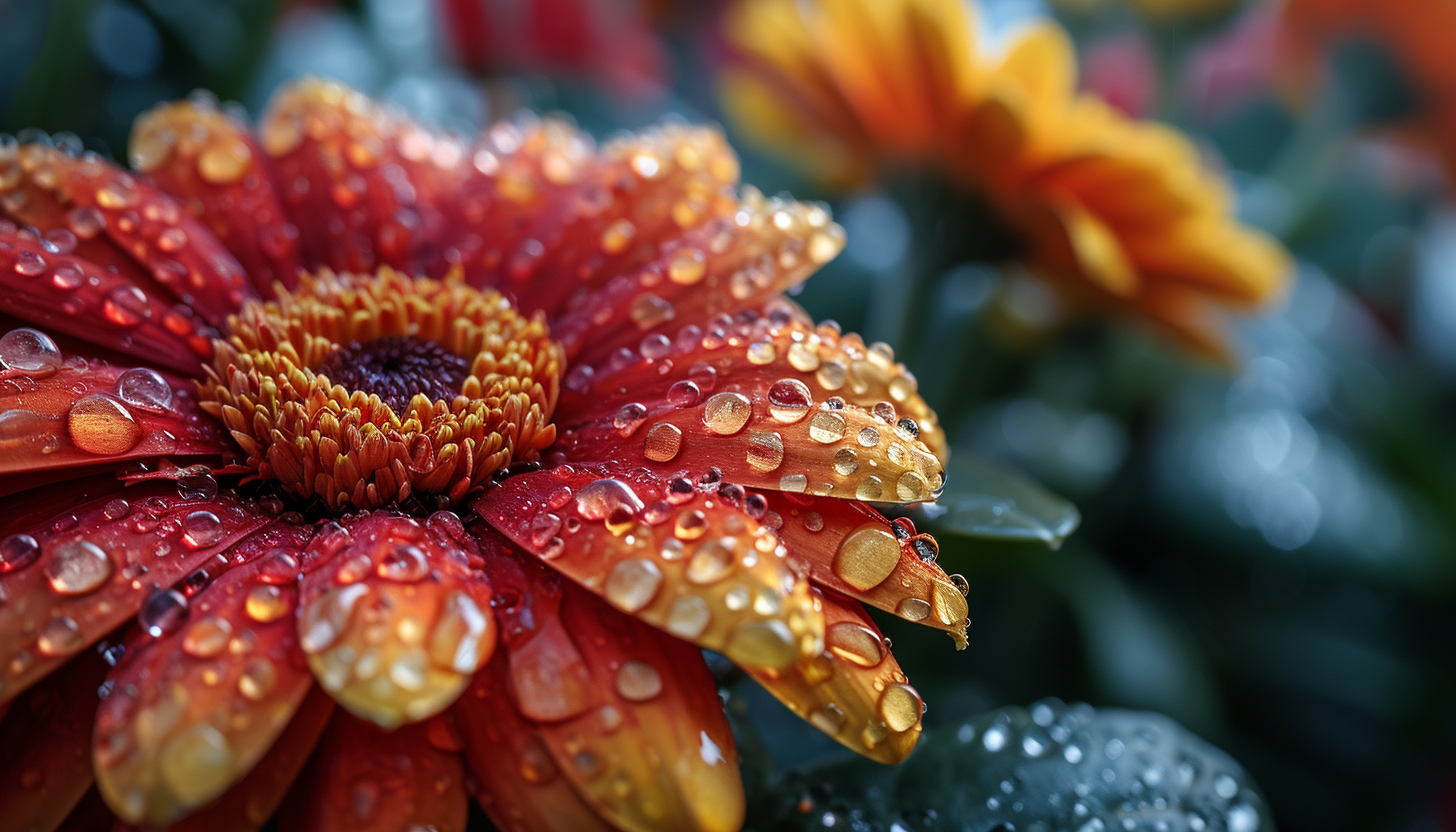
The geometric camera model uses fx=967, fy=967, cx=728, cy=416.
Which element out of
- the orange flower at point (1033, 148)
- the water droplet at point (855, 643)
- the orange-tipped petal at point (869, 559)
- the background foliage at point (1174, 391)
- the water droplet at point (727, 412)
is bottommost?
the background foliage at point (1174, 391)

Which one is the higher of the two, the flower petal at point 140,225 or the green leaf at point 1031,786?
the flower petal at point 140,225

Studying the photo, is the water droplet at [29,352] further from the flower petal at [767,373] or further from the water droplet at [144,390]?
the flower petal at [767,373]

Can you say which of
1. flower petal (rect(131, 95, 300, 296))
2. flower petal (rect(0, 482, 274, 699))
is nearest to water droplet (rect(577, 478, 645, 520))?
flower petal (rect(0, 482, 274, 699))

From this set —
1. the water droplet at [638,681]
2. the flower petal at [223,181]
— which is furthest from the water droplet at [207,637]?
the flower petal at [223,181]

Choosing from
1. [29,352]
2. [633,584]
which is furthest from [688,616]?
[29,352]

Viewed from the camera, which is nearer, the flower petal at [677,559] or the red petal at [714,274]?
the flower petal at [677,559]

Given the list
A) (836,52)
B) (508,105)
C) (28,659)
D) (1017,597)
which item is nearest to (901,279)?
(836,52)

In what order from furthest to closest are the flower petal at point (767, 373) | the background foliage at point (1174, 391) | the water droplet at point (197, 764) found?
the background foliage at point (1174, 391) < the flower petal at point (767, 373) < the water droplet at point (197, 764)
